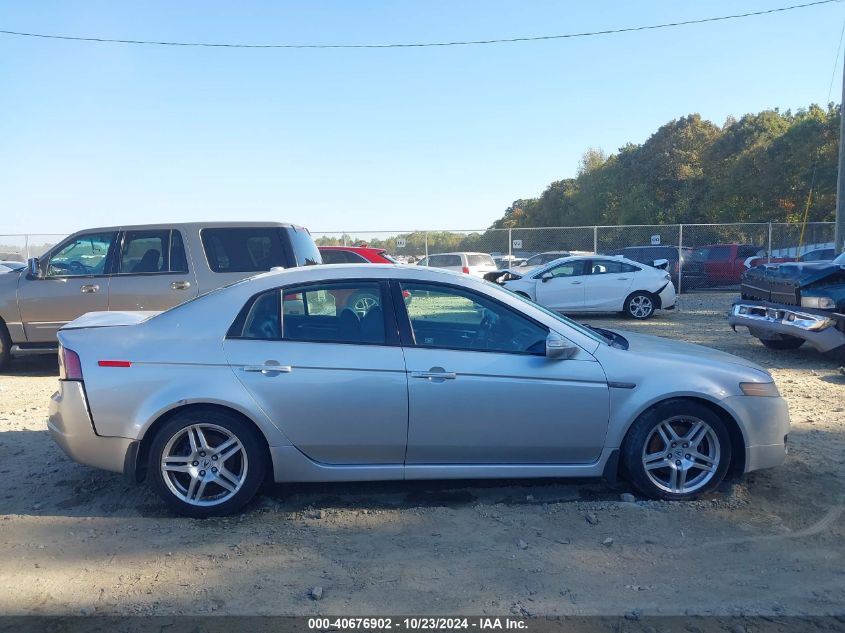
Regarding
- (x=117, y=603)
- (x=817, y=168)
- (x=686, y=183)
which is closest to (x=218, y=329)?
(x=117, y=603)

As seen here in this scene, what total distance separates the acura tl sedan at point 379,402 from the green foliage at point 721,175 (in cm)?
2850

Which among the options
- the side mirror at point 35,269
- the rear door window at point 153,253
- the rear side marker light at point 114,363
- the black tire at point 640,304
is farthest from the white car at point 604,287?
the rear side marker light at point 114,363

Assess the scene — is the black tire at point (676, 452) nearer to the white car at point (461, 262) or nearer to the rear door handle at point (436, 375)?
the rear door handle at point (436, 375)

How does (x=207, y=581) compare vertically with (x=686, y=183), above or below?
below

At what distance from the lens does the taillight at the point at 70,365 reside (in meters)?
4.13

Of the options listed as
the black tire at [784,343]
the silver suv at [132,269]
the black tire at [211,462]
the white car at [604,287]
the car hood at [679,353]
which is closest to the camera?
the black tire at [211,462]

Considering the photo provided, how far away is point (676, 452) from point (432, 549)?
5.62ft

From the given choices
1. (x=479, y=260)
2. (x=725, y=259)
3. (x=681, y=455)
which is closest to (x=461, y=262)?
(x=479, y=260)

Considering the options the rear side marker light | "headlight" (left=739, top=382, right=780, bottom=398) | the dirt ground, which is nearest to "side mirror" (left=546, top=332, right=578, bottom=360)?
the dirt ground

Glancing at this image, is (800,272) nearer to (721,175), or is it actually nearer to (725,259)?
(725,259)

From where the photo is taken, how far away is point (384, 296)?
171 inches

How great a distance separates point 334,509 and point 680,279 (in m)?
19.8

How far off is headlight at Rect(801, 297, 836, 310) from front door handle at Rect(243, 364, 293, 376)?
7098 mm

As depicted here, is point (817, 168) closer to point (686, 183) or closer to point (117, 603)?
point (686, 183)
